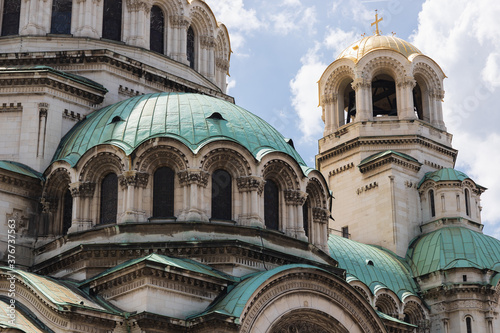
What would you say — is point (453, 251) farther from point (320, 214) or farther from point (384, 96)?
point (384, 96)

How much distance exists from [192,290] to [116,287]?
6.64 ft

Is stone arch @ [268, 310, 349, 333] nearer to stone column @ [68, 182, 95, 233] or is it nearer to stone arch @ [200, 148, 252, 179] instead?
stone arch @ [200, 148, 252, 179]

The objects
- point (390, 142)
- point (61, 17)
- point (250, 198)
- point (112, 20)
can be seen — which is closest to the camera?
point (250, 198)

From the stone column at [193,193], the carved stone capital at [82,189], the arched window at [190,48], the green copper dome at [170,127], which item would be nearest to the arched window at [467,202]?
the green copper dome at [170,127]

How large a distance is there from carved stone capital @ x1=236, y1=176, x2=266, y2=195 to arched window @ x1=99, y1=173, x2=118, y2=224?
3.61 m

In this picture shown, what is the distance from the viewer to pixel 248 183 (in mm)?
28156

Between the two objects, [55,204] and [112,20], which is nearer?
[55,204]

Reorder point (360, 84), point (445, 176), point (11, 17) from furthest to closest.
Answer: point (360, 84) → point (445, 176) → point (11, 17)

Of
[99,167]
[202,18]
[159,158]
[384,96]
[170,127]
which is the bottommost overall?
[99,167]

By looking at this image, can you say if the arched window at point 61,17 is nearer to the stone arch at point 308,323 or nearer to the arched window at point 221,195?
the arched window at point 221,195

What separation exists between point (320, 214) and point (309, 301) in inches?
208

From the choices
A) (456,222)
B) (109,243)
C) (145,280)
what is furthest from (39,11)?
(456,222)

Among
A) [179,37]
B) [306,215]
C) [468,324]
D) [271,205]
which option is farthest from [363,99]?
[271,205]

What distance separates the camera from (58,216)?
1131 inches
